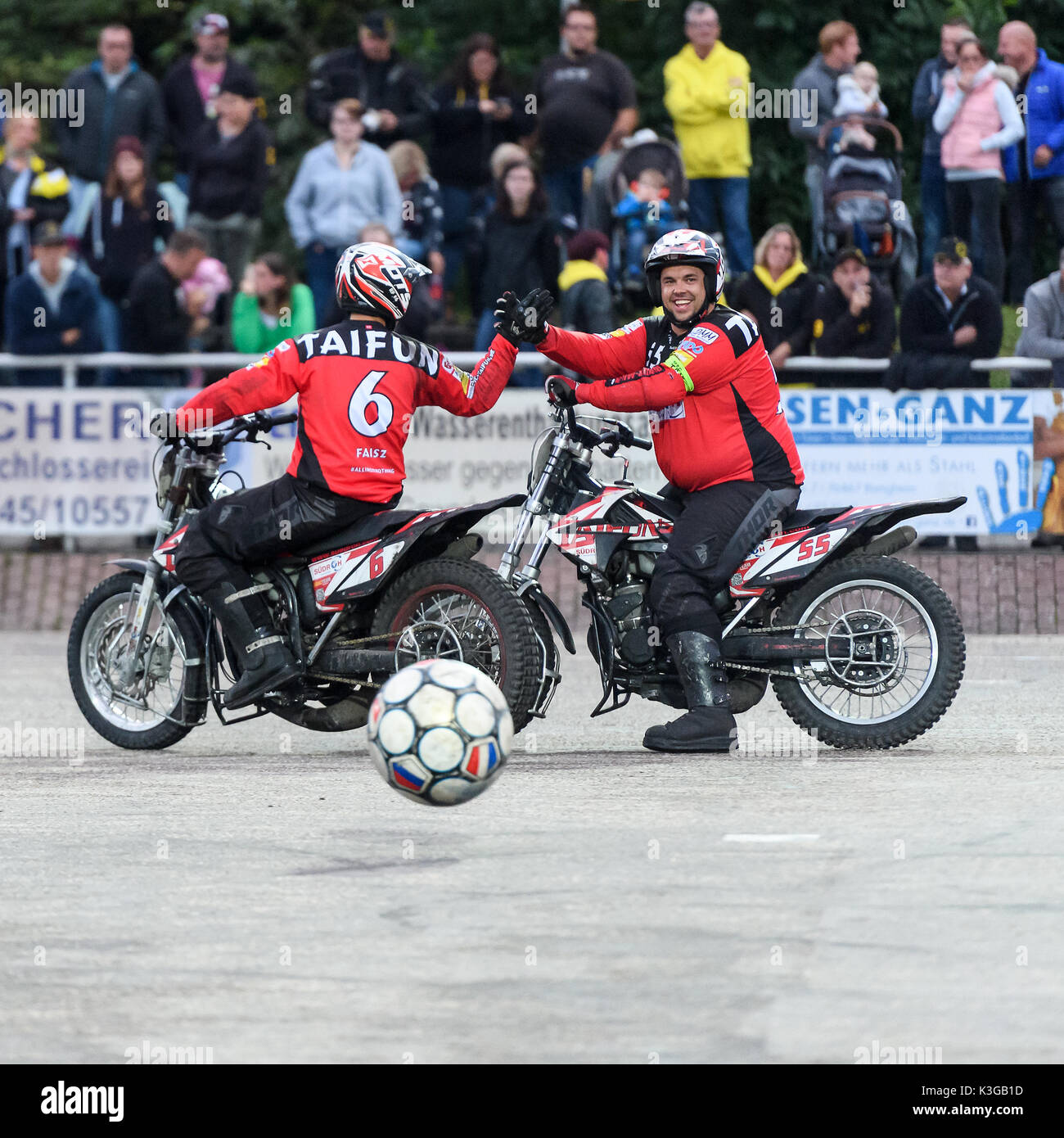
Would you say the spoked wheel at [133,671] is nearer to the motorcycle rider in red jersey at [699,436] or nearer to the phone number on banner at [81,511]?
the motorcycle rider in red jersey at [699,436]

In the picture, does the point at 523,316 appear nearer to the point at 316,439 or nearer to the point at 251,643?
the point at 316,439

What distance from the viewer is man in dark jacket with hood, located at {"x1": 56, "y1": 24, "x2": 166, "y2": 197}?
55.6ft

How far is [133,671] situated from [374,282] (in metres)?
1.94

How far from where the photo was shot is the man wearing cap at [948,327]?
1440 centimetres

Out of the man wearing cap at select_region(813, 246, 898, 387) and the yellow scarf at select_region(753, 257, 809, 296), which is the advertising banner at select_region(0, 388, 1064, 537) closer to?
the man wearing cap at select_region(813, 246, 898, 387)

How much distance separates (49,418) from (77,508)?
59cm

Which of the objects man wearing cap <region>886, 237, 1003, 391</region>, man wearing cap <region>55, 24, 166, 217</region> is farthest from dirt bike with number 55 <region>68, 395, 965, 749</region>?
man wearing cap <region>55, 24, 166, 217</region>

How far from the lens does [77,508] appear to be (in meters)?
15.2

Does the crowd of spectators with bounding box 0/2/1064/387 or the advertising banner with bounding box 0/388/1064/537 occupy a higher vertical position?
the crowd of spectators with bounding box 0/2/1064/387

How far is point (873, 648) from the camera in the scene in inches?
356

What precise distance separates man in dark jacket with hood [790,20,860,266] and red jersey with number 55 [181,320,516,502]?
26.2 feet

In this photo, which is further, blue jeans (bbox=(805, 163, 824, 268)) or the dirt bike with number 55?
blue jeans (bbox=(805, 163, 824, 268))

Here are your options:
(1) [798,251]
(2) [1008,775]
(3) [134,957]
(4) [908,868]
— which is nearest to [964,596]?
(1) [798,251]
